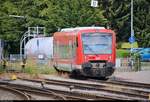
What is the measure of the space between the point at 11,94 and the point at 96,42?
1111cm

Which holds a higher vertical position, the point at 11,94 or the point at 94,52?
the point at 94,52

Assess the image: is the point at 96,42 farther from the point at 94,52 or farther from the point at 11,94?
the point at 11,94

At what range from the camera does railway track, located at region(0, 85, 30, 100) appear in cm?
2237

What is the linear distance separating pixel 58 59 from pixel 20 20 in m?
35.6

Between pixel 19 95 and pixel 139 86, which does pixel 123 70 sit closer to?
pixel 139 86

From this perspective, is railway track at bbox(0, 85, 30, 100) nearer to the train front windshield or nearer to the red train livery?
the red train livery

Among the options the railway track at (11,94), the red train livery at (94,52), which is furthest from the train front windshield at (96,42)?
the railway track at (11,94)

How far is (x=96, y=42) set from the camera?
3469 centimetres

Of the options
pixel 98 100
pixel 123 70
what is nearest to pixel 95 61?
pixel 123 70

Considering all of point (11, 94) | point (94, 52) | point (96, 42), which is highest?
point (96, 42)

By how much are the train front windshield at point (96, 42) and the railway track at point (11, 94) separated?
8.19 m

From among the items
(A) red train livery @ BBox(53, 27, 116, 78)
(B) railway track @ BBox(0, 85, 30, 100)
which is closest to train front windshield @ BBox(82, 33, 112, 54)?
(A) red train livery @ BBox(53, 27, 116, 78)

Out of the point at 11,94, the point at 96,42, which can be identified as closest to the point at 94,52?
the point at 96,42

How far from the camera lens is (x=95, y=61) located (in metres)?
34.8
